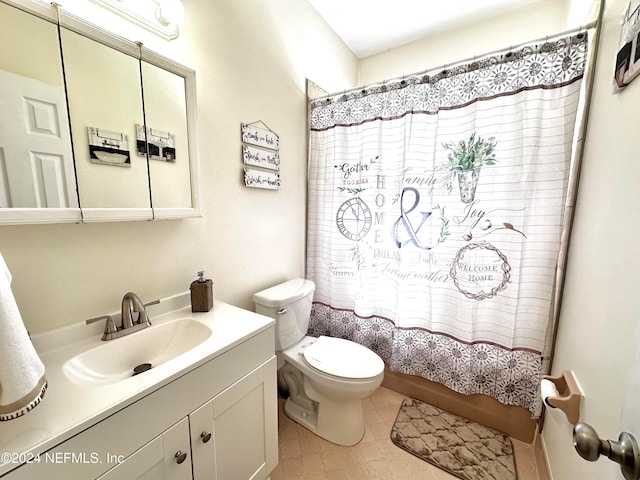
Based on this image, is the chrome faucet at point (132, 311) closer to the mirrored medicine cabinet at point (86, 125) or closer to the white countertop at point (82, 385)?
the white countertop at point (82, 385)

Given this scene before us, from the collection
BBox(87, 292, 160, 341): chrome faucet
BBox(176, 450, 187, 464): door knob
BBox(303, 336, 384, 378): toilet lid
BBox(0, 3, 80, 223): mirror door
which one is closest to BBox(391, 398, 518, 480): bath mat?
BBox(303, 336, 384, 378): toilet lid

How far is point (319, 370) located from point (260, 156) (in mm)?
1226

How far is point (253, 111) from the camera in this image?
1454mm

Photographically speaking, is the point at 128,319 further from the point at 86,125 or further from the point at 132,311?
the point at 86,125

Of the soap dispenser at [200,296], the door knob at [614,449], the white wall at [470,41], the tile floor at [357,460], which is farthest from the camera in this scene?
the white wall at [470,41]

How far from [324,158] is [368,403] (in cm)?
172

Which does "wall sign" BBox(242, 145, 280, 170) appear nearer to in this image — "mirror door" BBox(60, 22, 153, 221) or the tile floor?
"mirror door" BBox(60, 22, 153, 221)

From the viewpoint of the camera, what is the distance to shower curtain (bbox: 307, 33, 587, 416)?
1.21 m

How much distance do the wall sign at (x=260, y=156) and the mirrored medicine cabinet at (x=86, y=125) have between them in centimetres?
32

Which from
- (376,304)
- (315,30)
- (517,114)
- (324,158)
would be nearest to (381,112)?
(324,158)

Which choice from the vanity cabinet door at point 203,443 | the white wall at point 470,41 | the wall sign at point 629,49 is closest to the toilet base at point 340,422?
the vanity cabinet door at point 203,443

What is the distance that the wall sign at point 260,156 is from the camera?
4.65ft

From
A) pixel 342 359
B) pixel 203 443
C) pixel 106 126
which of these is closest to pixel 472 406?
pixel 342 359

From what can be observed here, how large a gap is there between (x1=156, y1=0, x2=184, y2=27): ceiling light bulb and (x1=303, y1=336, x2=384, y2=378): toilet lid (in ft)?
5.42
